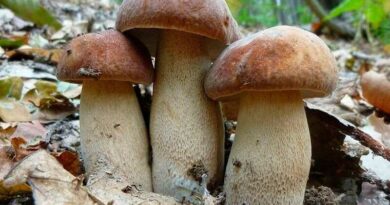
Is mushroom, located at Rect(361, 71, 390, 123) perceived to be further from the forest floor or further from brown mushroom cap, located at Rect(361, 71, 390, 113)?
the forest floor

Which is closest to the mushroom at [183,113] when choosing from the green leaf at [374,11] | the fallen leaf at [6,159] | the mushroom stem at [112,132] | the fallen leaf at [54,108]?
the mushroom stem at [112,132]

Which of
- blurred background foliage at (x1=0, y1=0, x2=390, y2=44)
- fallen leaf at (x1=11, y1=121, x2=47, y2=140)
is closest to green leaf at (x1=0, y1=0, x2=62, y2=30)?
A: blurred background foliage at (x1=0, y1=0, x2=390, y2=44)

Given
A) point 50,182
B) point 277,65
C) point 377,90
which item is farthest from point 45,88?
point 377,90

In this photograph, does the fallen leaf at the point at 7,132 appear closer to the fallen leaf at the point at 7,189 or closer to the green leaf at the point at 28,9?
the fallen leaf at the point at 7,189

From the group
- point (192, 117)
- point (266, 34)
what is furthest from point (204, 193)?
point (266, 34)

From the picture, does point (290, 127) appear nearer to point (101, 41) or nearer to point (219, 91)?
point (219, 91)

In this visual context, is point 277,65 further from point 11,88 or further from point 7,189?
point 11,88
